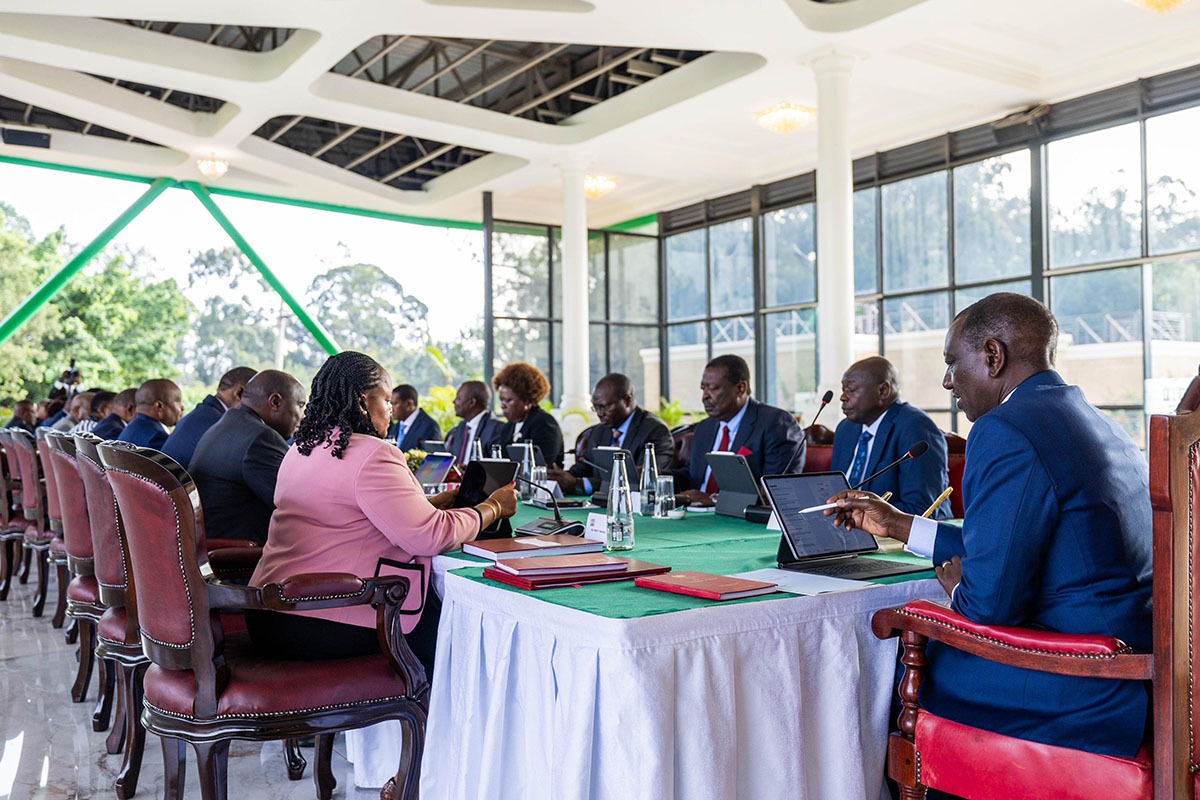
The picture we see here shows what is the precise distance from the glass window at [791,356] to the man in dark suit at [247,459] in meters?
8.65

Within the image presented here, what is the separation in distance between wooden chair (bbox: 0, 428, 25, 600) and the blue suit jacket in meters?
5.81

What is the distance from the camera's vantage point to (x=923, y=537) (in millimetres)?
2367

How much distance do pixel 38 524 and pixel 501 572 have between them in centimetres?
416

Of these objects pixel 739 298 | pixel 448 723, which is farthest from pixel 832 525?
pixel 739 298

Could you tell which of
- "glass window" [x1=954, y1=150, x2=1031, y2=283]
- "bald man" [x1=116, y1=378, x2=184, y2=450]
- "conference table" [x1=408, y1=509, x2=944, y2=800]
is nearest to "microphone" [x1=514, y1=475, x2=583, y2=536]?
"conference table" [x1=408, y1=509, x2=944, y2=800]

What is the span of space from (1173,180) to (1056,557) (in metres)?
7.72

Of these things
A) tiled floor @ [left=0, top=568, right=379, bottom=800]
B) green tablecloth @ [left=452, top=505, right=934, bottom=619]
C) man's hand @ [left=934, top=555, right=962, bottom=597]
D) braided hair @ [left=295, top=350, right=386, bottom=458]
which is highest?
braided hair @ [left=295, top=350, right=386, bottom=458]

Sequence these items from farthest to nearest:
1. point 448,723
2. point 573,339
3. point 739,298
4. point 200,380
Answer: point 200,380 < point 739,298 < point 573,339 < point 448,723

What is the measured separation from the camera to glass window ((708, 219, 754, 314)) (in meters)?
12.4

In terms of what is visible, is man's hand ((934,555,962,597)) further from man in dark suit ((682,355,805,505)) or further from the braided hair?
man in dark suit ((682,355,805,505))

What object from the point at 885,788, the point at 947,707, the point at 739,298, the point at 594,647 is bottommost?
the point at 885,788

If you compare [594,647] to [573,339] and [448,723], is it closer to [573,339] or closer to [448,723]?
[448,723]

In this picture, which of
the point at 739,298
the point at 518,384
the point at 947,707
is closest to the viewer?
the point at 947,707

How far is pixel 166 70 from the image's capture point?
26.2 feet
